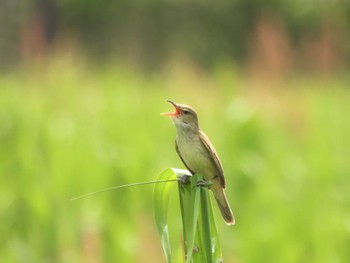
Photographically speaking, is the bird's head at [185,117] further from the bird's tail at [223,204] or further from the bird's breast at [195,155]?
the bird's tail at [223,204]

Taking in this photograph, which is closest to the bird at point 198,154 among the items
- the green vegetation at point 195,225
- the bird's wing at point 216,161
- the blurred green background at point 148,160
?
the bird's wing at point 216,161

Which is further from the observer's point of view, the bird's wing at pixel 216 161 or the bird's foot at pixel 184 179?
the bird's wing at pixel 216 161

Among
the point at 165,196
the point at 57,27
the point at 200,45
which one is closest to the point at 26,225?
the point at 165,196

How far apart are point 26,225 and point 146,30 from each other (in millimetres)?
17469

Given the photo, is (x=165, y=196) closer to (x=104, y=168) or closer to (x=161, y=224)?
(x=161, y=224)

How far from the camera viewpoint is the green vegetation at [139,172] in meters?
4.87

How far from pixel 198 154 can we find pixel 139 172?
3.03 m

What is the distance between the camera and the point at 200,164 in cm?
304

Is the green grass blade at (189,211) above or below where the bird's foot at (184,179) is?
below

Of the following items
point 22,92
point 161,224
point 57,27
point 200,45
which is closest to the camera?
point 161,224

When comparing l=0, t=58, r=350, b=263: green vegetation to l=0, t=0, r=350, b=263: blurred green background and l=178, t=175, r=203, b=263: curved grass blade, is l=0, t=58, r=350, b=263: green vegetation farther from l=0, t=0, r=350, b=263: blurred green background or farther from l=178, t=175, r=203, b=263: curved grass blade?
l=178, t=175, r=203, b=263: curved grass blade

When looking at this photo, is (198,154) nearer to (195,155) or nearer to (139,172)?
(195,155)

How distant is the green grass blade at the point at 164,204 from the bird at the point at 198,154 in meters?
0.28

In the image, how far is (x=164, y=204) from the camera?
8.54 ft
